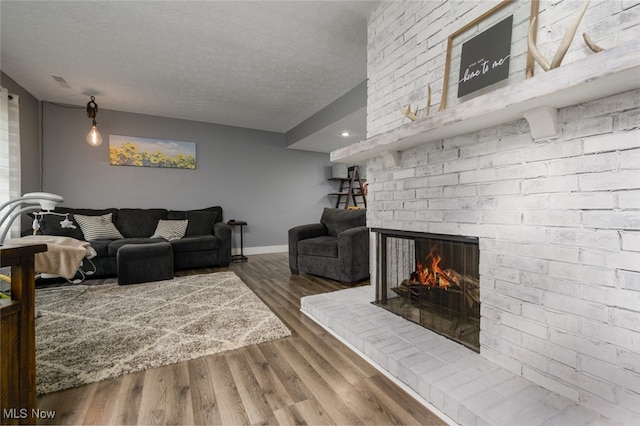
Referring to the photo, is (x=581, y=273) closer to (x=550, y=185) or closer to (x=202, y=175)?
(x=550, y=185)

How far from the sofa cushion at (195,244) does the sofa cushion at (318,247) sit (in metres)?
1.49

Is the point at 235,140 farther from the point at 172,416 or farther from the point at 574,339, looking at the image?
the point at 574,339

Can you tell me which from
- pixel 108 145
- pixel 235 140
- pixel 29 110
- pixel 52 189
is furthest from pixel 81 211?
pixel 235 140

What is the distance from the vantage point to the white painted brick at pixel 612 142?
93cm

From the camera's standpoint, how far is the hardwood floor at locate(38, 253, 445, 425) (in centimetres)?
A: 116

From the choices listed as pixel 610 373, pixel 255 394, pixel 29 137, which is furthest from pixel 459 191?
pixel 29 137

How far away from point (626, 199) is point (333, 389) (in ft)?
4.74

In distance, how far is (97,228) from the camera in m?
3.76

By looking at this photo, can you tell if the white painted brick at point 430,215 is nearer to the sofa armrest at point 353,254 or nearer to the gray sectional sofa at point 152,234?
the sofa armrest at point 353,254

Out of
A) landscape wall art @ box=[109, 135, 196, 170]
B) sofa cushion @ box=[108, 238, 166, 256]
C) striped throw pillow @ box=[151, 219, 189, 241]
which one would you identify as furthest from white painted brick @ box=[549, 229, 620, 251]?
landscape wall art @ box=[109, 135, 196, 170]

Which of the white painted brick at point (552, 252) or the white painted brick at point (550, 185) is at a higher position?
the white painted brick at point (550, 185)

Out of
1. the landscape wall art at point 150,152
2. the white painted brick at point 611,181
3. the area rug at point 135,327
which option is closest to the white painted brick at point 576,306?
the white painted brick at point 611,181

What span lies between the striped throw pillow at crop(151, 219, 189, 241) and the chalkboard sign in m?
4.20

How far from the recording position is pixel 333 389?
134 centimetres
